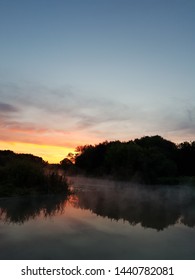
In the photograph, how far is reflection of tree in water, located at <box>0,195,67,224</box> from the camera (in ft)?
37.2

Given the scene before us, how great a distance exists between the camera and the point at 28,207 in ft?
44.6

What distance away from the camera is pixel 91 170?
164ft

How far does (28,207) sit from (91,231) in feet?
14.7

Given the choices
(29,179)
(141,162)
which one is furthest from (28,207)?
(141,162)

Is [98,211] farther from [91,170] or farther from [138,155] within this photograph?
[91,170]

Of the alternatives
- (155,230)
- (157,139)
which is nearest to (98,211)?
(155,230)

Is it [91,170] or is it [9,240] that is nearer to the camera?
[9,240]

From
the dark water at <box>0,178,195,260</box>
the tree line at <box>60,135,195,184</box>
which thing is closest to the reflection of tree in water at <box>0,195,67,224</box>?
the dark water at <box>0,178,195,260</box>

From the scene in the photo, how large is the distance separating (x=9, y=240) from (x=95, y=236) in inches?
93.0

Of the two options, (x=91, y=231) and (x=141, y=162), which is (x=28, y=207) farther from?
(x=141, y=162)

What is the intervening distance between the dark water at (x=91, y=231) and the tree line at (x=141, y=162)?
2271 centimetres

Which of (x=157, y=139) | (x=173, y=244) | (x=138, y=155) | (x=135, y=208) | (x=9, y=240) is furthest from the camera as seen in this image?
(x=157, y=139)

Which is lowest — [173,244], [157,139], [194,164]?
[173,244]

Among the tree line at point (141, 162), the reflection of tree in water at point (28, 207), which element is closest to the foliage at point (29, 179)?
the reflection of tree in water at point (28, 207)
